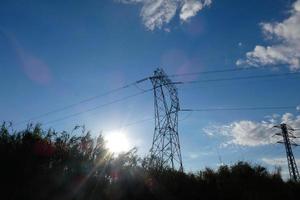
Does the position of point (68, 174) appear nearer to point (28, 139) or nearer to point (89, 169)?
point (89, 169)

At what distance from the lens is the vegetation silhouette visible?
901cm

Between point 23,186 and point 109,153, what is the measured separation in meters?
3.84

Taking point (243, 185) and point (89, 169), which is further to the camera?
point (243, 185)

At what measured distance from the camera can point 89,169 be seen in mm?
10781

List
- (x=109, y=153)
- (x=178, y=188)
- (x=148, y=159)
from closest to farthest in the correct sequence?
1. (x=109, y=153)
2. (x=178, y=188)
3. (x=148, y=159)

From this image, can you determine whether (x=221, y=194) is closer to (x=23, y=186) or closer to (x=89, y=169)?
(x=89, y=169)

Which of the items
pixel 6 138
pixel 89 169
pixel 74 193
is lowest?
pixel 74 193

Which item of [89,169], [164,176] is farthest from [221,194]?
[89,169]

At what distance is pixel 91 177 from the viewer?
410 inches

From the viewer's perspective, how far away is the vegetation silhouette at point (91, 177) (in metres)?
9.01

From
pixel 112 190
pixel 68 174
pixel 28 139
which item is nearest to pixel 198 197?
pixel 112 190

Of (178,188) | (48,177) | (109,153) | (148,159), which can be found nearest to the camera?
(48,177)

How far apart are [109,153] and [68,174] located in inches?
92.1

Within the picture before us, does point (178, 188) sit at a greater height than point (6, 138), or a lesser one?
lesser
